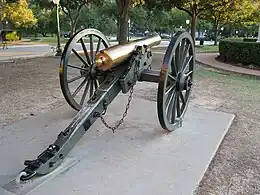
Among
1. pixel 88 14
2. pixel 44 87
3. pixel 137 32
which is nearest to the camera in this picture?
pixel 44 87

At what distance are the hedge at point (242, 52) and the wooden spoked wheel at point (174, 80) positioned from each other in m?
7.10

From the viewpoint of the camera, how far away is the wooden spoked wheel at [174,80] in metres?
2.94

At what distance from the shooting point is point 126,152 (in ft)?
9.82

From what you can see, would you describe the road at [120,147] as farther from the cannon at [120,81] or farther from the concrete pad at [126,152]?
the cannon at [120,81]

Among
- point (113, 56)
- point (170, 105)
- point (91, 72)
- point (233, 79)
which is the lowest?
point (233, 79)

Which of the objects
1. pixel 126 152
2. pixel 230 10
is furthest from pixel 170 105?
pixel 230 10

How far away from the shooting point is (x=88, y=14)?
108ft

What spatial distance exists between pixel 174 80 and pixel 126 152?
1.00 m

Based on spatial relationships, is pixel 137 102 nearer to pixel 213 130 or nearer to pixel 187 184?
pixel 213 130

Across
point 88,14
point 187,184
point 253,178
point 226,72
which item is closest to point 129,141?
point 187,184

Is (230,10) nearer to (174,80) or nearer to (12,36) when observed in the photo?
(12,36)

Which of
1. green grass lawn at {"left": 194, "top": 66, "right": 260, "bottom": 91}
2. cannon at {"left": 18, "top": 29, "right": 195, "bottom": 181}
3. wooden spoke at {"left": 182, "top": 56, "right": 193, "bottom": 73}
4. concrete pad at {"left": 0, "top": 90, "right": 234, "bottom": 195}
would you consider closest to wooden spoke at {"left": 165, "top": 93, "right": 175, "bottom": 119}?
cannon at {"left": 18, "top": 29, "right": 195, "bottom": 181}

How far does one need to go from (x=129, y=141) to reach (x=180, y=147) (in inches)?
22.2

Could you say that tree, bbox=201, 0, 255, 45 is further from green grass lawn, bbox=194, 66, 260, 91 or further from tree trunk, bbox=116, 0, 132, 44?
green grass lawn, bbox=194, 66, 260, 91
